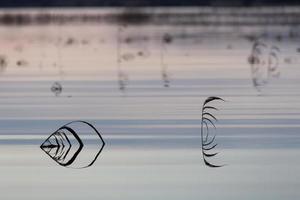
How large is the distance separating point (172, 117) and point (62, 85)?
→ 13.1ft

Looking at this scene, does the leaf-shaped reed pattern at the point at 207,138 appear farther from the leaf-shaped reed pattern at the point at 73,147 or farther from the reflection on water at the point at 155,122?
the leaf-shaped reed pattern at the point at 73,147

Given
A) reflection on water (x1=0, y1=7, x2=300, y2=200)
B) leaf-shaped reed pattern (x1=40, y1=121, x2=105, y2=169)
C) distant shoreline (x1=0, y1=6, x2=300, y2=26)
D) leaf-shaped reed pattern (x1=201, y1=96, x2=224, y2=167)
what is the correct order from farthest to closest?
distant shoreline (x1=0, y1=6, x2=300, y2=26) < leaf-shaped reed pattern (x1=201, y1=96, x2=224, y2=167) < leaf-shaped reed pattern (x1=40, y1=121, x2=105, y2=169) < reflection on water (x1=0, y1=7, x2=300, y2=200)

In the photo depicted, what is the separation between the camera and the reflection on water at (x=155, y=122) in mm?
7738

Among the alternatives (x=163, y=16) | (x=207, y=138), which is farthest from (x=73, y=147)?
(x=163, y=16)

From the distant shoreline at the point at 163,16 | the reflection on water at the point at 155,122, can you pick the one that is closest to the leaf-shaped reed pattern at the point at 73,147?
the reflection on water at the point at 155,122

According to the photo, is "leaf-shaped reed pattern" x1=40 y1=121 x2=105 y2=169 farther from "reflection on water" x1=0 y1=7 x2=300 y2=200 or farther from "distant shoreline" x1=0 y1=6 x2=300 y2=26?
"distant shoreline" x1=0 y1=6 x2=300 y2=26

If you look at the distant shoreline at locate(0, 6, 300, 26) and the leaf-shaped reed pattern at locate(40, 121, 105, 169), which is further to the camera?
the distant shoreline at locate(0, 6, 300, 26)

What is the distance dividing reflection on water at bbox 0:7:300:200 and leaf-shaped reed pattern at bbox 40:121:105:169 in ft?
0.30

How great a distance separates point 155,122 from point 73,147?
1719 millimetres

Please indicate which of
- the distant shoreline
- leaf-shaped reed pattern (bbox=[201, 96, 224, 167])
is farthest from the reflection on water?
the distant shoreline

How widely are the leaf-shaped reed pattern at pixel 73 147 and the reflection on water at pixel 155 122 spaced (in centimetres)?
9

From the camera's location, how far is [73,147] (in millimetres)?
9141

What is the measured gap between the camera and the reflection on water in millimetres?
7738

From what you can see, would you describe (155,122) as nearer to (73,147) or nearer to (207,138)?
(207,138)
